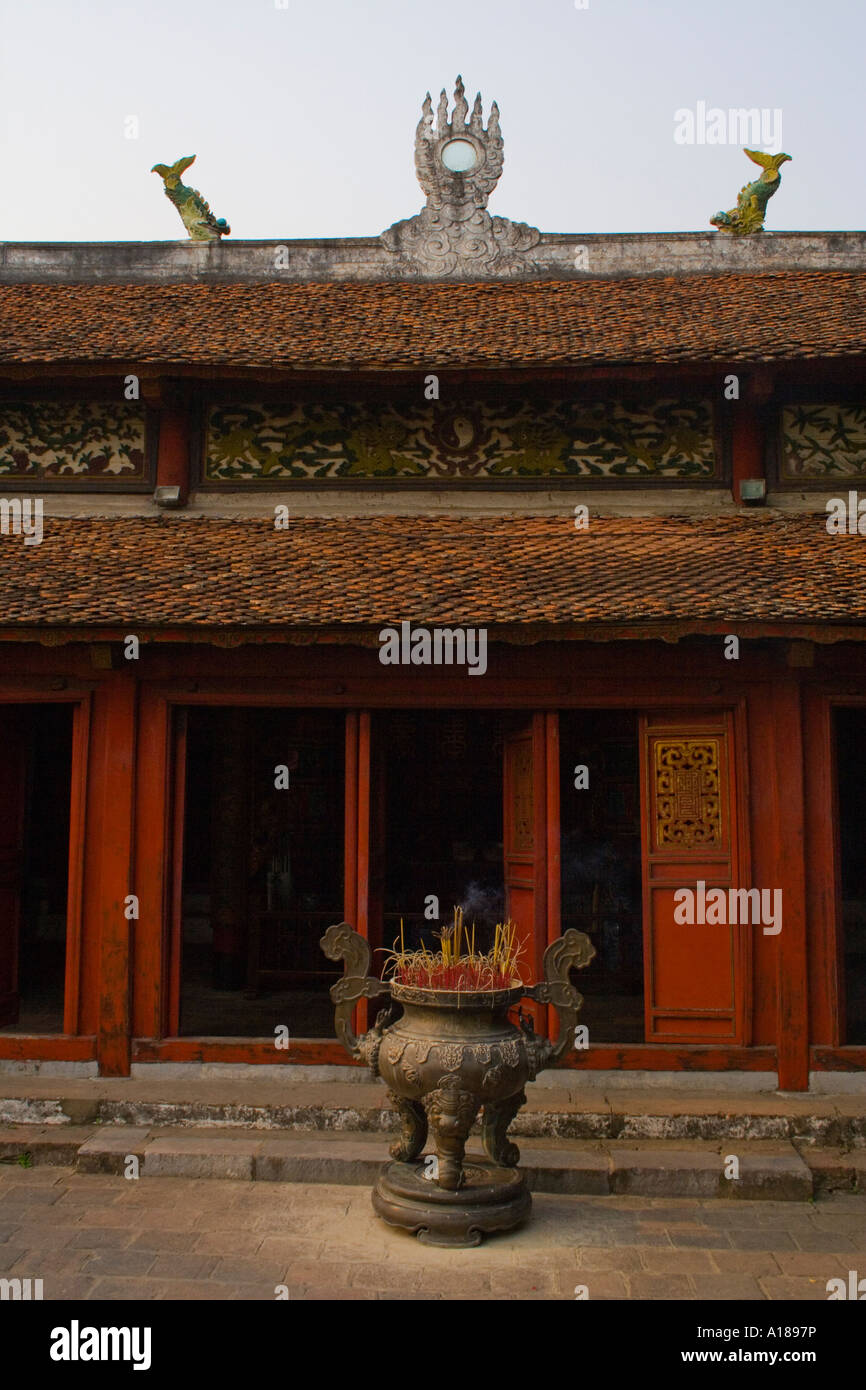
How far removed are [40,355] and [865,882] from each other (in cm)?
1029

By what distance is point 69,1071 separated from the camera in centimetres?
793

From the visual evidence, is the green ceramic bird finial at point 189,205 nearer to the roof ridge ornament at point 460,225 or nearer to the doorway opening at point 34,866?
the roof ridge ornament at point 460,225

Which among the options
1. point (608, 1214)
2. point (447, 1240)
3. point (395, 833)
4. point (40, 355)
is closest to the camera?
point (447, 1240)

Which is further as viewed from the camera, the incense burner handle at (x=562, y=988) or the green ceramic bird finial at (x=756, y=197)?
the green ceramic bird finial at (x=756, y=197)

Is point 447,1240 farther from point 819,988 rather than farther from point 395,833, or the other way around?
point 395,833

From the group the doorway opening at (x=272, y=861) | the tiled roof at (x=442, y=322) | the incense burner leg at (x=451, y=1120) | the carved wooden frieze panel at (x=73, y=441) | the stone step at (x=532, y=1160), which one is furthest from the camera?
the doorway opening at (x=272, y=861)

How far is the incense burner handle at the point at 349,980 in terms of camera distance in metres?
6.16

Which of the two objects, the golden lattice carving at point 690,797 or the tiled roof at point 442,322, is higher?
the tiled roof at point 442,322

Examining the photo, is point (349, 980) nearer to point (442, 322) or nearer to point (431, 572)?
point (431, 572)

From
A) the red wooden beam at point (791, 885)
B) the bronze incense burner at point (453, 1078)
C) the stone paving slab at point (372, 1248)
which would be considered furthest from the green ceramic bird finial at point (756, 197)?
the stone paving slab at point (372, 1248)

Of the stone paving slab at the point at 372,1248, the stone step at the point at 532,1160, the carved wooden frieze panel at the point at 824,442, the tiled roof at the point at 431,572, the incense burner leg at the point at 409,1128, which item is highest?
the carved wooden frieze panel at the point at 824,442

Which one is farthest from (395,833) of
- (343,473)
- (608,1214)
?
(608,1214)

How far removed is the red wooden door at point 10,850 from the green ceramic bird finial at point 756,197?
8679 millimetres

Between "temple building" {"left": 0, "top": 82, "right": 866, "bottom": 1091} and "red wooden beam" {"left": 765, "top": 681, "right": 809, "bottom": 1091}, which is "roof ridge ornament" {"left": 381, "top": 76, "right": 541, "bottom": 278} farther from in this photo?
"red wooden beam" {"left": 765, "top": 681, "right": 809, "bottom": 1091}
